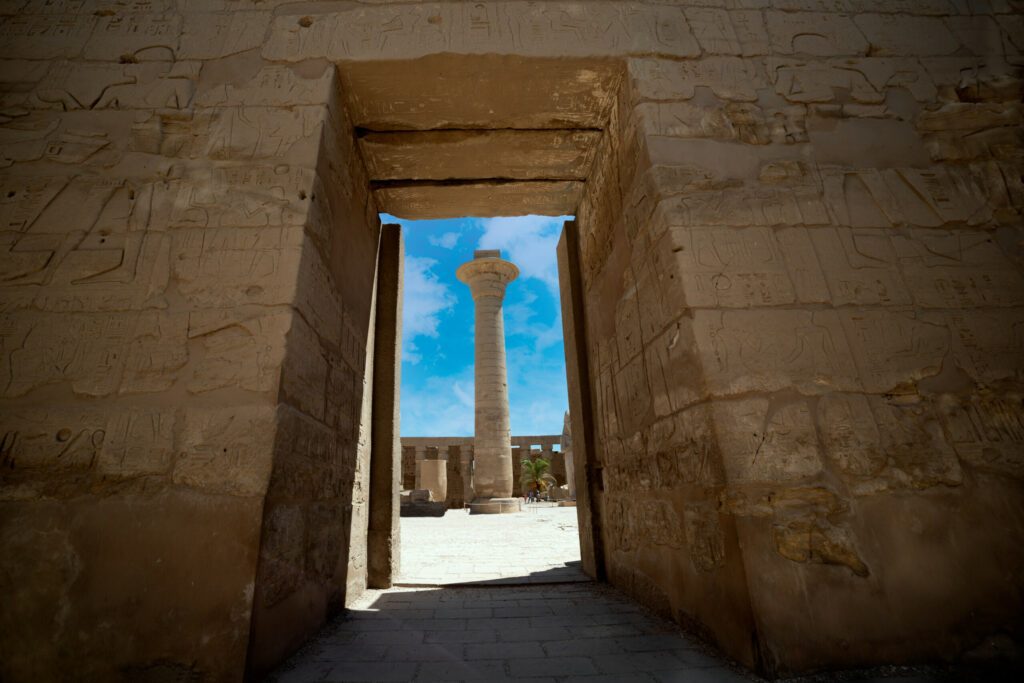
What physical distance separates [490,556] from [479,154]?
4.17m

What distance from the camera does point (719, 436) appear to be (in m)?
1.98

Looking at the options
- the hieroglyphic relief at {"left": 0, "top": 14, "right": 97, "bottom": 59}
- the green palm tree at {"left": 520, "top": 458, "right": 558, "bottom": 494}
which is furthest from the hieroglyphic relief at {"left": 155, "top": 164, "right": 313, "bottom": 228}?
the green palm tree at {"left": 520, "top": 458, "right": 558, "bottom": 494}

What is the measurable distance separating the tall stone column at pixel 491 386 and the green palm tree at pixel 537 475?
6666 millimetres

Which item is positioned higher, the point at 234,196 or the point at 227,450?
the point at 234,196

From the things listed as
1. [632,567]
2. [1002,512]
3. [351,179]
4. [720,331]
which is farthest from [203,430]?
[1002,512]

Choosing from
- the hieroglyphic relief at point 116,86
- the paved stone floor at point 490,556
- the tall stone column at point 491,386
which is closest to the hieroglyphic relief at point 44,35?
the hieroglyphic relief at point 116,86

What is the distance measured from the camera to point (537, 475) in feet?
69.5

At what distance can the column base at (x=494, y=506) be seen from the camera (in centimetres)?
1355

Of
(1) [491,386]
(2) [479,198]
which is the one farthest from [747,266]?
(1) [491,386]

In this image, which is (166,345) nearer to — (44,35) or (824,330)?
(44,35)

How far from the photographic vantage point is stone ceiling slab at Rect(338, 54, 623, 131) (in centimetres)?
280

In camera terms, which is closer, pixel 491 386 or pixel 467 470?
pixel 491 386

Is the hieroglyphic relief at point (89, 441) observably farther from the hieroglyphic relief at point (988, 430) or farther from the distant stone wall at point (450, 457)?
the distant stone wall at point (450, 457)

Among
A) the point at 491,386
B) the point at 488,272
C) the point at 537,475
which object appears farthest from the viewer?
the point at 537,475
